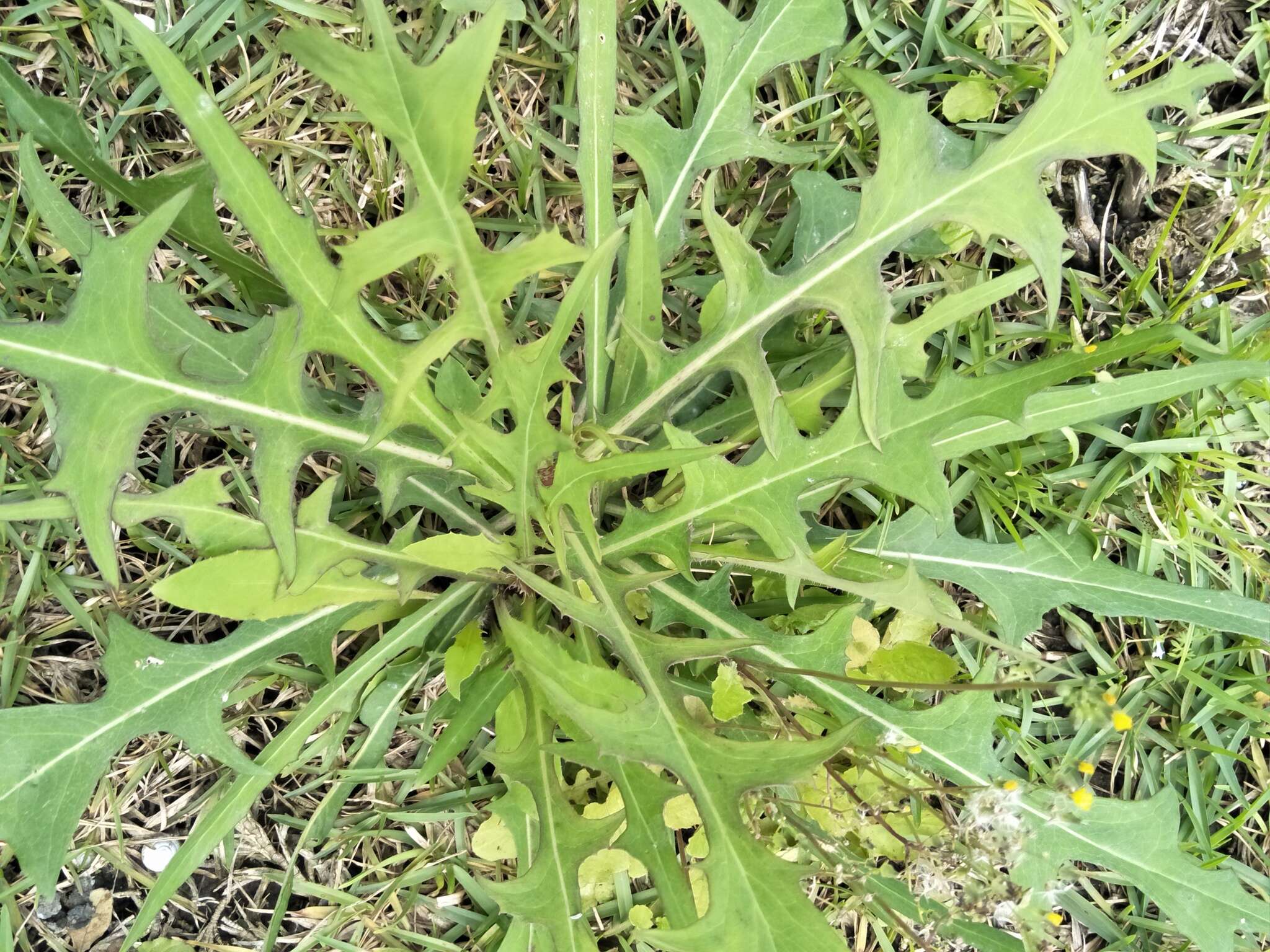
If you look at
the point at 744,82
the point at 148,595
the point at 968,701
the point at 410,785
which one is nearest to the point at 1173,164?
the point at 744,82

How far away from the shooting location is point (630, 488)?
1.25 meters

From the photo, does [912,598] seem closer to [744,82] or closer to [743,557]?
[743,557]

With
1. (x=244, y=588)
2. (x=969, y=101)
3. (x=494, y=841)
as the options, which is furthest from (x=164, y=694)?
(x=969, y=101)

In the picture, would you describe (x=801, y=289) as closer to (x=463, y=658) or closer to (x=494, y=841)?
(x=463, y=658)

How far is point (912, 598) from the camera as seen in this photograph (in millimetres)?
855

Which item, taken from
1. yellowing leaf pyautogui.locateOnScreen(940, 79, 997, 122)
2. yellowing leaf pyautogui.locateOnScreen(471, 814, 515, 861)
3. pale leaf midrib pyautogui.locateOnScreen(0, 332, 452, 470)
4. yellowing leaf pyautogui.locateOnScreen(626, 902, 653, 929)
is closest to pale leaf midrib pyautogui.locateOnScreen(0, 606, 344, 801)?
pale leaf midrib pyautogui.locateOnScreen(0, 332, 452, 470)

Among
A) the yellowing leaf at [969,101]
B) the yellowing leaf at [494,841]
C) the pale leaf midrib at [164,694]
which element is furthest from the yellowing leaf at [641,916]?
the yellowing leaf at [969,101]

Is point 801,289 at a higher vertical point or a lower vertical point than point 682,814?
higher

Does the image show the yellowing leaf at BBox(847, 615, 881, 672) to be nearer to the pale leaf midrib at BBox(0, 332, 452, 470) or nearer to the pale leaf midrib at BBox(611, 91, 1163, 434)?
the pale leaf midrib at BBox(611, 91, 1163, 434)

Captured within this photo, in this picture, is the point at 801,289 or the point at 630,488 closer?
the point at 801,289

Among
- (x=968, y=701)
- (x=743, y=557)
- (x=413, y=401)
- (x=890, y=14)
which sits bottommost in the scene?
(x=968, y=701)

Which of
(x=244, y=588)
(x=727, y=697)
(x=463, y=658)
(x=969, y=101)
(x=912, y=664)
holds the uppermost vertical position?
(x=969, y=101)

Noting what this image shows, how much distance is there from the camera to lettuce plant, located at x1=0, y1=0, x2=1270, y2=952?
79cm

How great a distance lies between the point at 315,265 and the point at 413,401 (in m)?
0.17
